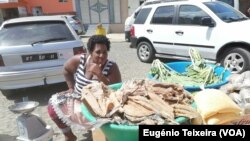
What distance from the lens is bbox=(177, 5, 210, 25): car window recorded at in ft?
23.0

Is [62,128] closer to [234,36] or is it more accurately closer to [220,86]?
[220,86]

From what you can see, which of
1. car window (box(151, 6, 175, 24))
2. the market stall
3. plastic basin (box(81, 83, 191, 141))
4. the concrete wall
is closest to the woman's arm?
the market stall

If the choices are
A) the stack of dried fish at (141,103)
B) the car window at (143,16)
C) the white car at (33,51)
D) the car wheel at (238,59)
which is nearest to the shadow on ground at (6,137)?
the white car at (33,51)

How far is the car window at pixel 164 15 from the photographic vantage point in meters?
→ 7.78

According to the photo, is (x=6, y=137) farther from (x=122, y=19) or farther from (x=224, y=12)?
(x=122, y=19)

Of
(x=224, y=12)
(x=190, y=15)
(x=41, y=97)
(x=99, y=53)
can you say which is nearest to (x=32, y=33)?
(x=41, y=97)

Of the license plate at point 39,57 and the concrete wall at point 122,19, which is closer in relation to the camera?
the license plate at point 39,57

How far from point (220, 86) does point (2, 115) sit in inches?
158

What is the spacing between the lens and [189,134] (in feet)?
5.39

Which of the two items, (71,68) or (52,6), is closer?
(71,68)

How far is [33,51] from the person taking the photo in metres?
5.18

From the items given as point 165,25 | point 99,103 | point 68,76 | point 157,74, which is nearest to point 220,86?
point 157,74

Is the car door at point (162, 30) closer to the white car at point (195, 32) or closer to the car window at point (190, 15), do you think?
the white car at point (195, 32)

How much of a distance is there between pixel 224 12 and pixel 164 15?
169 cm
